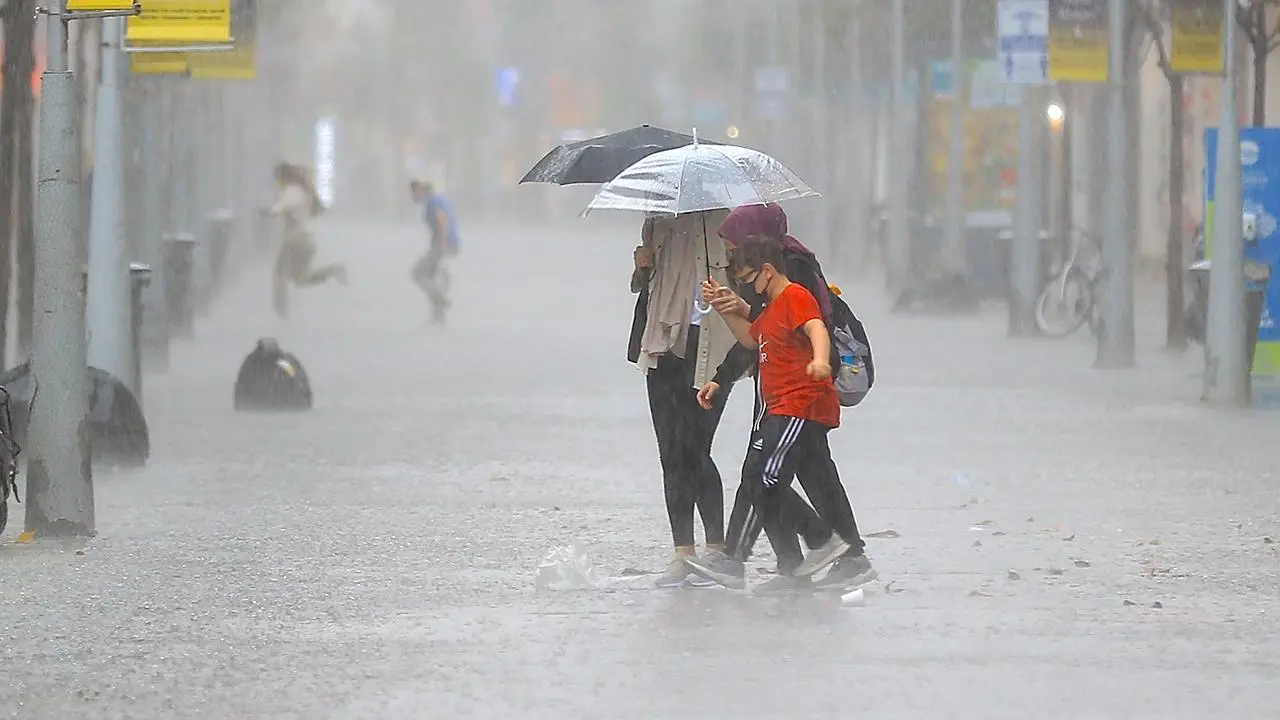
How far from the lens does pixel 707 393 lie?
33.4ft

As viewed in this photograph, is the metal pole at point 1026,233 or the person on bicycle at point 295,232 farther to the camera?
the person on bicycle at point 295,232

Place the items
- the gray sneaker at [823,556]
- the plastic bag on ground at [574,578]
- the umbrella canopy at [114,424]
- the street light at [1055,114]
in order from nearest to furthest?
the gray sneaker at [823,556] → the plastic bag on ground at [574,578] → the umbrella canopy at [114,424] → the street light at [1055,114]

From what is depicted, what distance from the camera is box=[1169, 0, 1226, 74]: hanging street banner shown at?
67.6ft

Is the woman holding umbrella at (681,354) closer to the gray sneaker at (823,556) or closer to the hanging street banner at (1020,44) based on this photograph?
the gray sneaker at (823,556)

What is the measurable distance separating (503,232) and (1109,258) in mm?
68192

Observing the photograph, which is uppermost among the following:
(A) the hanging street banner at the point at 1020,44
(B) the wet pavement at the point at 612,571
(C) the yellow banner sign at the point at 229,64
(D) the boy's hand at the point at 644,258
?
(A) the hanging street banner at the point at 1020,44

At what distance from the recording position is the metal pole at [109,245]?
18.2m

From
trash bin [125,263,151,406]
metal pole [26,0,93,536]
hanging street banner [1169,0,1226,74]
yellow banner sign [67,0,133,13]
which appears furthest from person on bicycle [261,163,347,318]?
yellow banner sign [67,0,133,13]

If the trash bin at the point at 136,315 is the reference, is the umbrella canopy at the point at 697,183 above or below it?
above

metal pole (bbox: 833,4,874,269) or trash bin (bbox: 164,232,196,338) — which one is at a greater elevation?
metal pole (bbox: 833,4,874,269)

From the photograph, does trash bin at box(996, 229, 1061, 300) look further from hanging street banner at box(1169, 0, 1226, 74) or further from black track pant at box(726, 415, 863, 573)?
black track pant at box(726, 415, 863, 573)

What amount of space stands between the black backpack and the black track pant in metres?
0.17

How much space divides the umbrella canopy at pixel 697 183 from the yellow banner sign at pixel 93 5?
9.07ft

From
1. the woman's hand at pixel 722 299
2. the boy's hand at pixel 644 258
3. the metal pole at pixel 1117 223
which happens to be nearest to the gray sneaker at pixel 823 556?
the woman's hand at pixel 722 299
